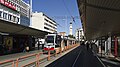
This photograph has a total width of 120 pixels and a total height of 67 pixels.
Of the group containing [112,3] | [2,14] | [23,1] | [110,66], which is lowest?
[110,66]

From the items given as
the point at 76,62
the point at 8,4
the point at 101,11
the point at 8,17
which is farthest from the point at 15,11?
the point at 101,11

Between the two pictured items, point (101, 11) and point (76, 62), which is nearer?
point (101, 11)

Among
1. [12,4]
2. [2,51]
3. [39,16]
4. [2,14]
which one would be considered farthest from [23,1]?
[2,51]

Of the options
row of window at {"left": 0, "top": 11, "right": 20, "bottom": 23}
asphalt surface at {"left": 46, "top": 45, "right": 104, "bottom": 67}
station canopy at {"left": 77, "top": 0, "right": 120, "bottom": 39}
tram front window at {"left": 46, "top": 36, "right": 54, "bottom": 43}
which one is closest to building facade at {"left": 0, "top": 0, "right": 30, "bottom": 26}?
row of window at {"left": 0, "top": 11, "right": 20, "bottom": 23}

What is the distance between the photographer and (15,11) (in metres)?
79.7

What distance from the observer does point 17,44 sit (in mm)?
43750

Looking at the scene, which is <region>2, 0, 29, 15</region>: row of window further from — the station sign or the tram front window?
the tram front window

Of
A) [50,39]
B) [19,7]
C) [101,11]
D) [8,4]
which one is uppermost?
[19,7]

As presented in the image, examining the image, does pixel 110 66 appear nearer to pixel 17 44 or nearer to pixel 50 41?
pixel 50 41

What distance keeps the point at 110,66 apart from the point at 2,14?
54.8m

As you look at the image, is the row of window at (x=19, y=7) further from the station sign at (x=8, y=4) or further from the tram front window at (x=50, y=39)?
the tram front window at (x=50, y=39)

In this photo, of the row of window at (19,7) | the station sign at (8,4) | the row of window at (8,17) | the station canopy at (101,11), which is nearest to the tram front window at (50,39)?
the station canopy at (101,11)

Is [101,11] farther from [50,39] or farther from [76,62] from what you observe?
[50,39]

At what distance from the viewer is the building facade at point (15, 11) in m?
69.8
